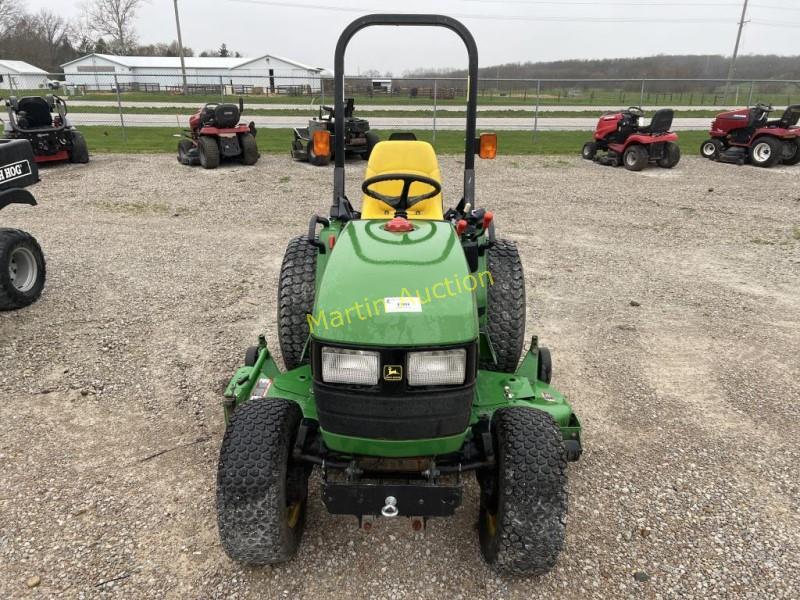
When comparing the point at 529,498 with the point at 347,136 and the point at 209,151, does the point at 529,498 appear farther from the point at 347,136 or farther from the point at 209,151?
the point at 347,136

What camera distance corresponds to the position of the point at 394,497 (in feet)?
7.04

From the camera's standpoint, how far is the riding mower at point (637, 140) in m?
12.0

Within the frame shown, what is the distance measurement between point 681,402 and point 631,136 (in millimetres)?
9892

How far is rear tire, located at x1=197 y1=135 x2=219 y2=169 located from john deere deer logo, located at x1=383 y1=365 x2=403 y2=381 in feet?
35.0

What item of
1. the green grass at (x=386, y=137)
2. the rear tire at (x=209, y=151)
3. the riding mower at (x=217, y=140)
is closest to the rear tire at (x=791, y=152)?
the green grass at (x=386, y=137)

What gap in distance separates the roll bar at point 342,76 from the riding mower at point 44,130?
1012 cm

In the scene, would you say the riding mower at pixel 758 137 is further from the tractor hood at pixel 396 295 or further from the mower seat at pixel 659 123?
the tractor hood at pixel 396 295

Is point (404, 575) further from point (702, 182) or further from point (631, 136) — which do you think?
point (631, 136)

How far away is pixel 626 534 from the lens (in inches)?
105

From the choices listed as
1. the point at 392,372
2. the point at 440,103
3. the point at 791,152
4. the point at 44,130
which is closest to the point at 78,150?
the point at 44,130

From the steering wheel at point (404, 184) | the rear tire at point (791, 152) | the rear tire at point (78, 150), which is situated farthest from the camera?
the rear tire at point (791, 152)

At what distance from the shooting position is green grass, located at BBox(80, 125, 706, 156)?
567 inches

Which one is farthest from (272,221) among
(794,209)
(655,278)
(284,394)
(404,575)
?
(794,209)

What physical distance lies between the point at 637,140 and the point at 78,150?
11686 millimetres
